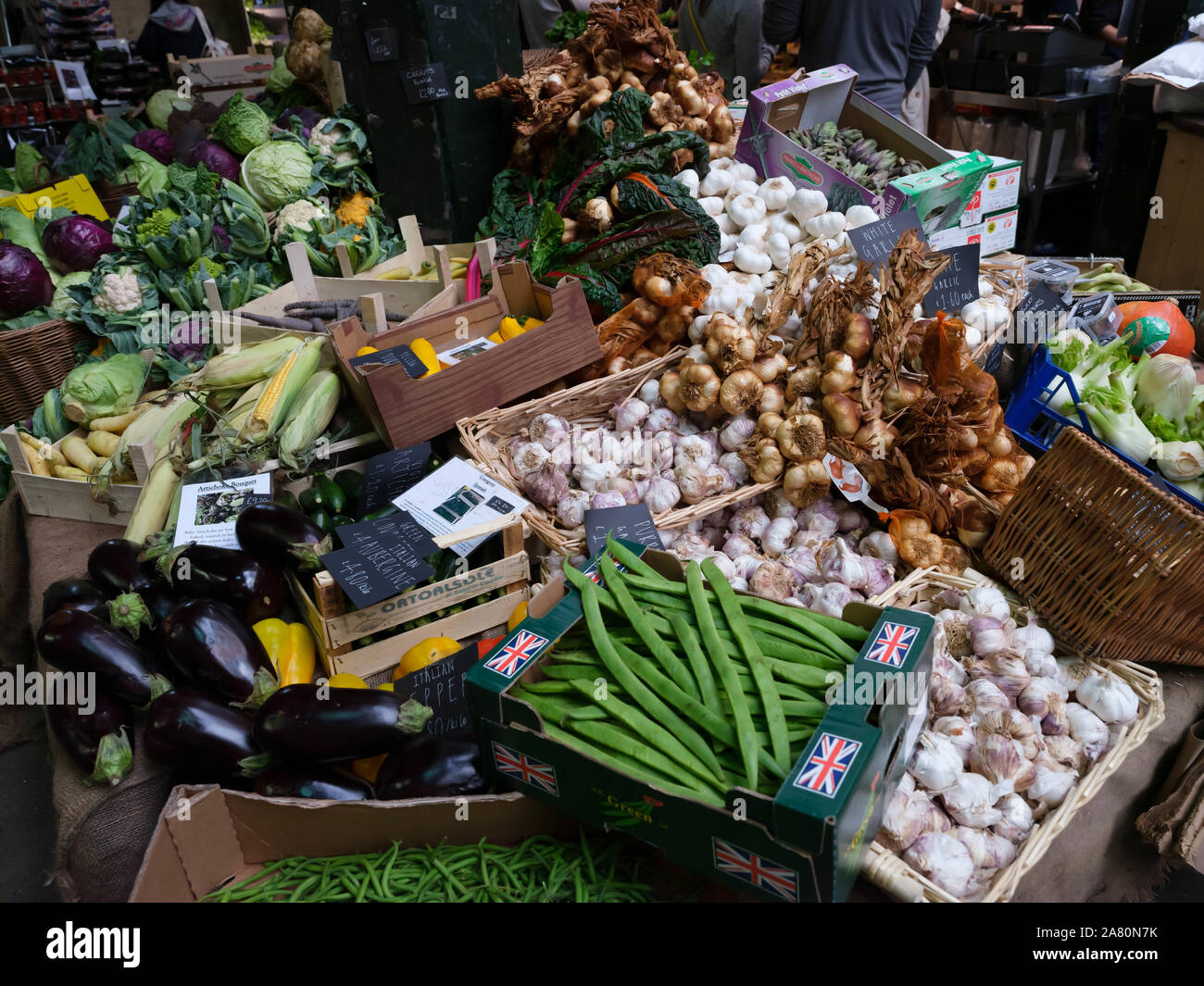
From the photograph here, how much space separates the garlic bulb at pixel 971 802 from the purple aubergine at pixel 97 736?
1.94 metres

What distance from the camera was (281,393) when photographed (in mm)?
3053

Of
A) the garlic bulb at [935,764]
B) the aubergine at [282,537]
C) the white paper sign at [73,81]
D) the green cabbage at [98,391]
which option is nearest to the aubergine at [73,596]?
the aubergine at [282,537]

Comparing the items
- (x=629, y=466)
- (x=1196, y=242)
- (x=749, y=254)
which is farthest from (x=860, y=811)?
(x=1196, y=242)

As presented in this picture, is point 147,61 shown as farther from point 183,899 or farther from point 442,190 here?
point 183,899

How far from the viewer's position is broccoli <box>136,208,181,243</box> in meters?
4.11

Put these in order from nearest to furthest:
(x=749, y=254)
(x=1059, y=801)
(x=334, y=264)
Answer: (x=1059, y=801)
(x=749, y=254)
(x=334, y=264)

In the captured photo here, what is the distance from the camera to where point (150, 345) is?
148 inches

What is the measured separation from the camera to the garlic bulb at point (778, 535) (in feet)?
8.39

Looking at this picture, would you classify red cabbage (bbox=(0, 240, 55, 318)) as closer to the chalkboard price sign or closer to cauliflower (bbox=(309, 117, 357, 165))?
cauliflower (bbox=(309, 117, 357, 165))

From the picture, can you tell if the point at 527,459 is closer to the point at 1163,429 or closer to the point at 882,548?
the point at 882,548

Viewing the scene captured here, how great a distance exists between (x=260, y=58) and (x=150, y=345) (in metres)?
4.47

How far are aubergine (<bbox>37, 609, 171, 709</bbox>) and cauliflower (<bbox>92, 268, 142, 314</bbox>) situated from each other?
2476 millimetres

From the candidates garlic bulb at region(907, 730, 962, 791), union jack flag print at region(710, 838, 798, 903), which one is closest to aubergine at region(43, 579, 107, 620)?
union jack flag print at region(710, 838, 798, 903)

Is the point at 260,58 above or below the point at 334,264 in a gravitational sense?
above
